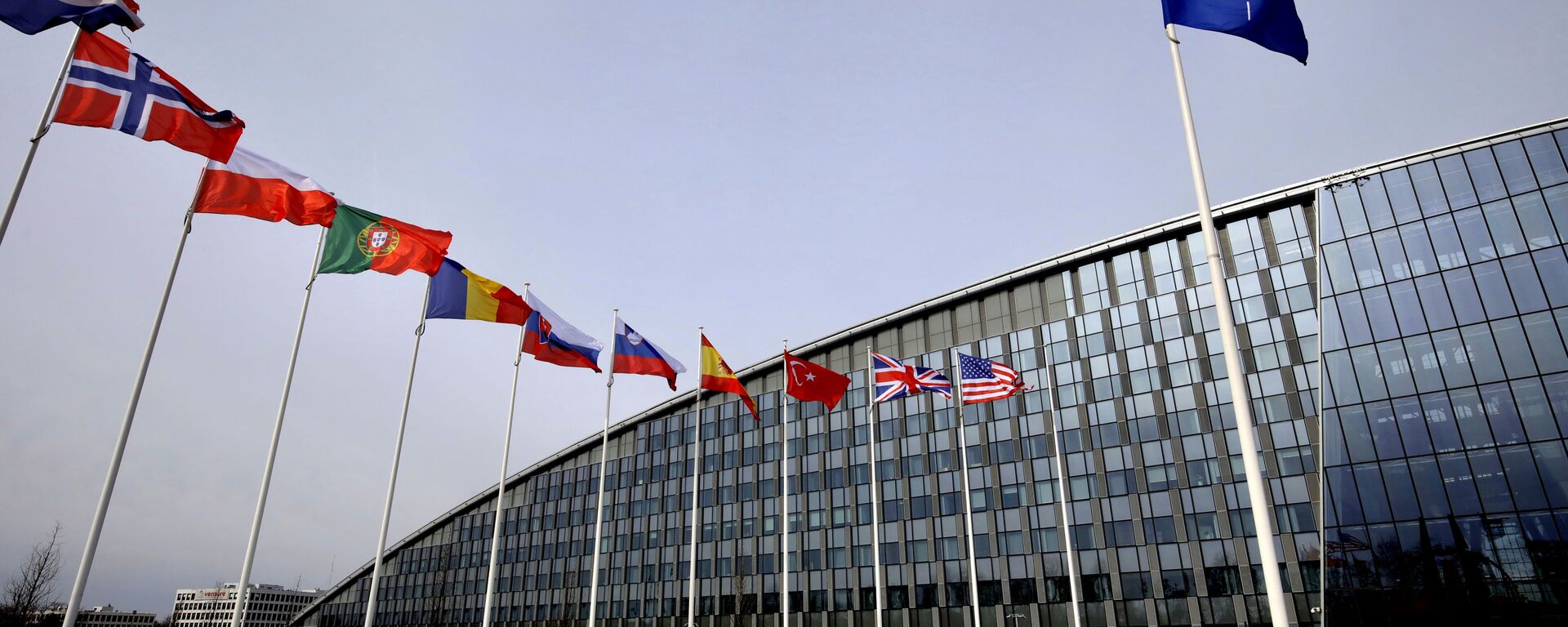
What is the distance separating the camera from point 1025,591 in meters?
59.7

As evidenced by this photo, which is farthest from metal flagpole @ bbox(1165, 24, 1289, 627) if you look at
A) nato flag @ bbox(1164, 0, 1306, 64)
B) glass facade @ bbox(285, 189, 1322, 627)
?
glass facade @ bbox(285, 189, 1322, 627)

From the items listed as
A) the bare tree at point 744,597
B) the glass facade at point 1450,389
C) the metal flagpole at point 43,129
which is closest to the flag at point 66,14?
the metal flagpole at point 43,129

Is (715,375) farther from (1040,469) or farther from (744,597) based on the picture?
(744,597)

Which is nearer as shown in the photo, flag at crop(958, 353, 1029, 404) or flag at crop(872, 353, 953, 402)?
flag at crop(872, 353, 953, 402)

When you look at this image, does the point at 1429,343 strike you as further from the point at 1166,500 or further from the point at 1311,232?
the point at 1166,500

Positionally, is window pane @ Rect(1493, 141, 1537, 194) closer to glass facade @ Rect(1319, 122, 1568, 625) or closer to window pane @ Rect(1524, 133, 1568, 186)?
glass facade @ Rect(1319, 122, 1568, 625)

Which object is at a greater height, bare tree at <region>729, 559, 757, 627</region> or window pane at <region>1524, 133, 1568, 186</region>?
window pane at <region>1524, 133, 1568, 186</region>

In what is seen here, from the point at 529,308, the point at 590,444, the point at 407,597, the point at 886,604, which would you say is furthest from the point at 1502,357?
the point at 407,597

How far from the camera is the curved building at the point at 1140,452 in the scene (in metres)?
48.2

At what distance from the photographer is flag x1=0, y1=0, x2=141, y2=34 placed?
17.9 meters

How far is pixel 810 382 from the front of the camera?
39.2 m

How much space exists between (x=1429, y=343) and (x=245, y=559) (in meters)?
54.8

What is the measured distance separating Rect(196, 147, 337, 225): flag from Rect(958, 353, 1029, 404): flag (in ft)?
82.2

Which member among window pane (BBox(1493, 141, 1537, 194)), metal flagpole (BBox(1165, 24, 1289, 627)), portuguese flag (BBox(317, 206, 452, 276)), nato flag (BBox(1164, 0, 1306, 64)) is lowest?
metal flagpole (BBox(1165, 24, 1289, 627))
